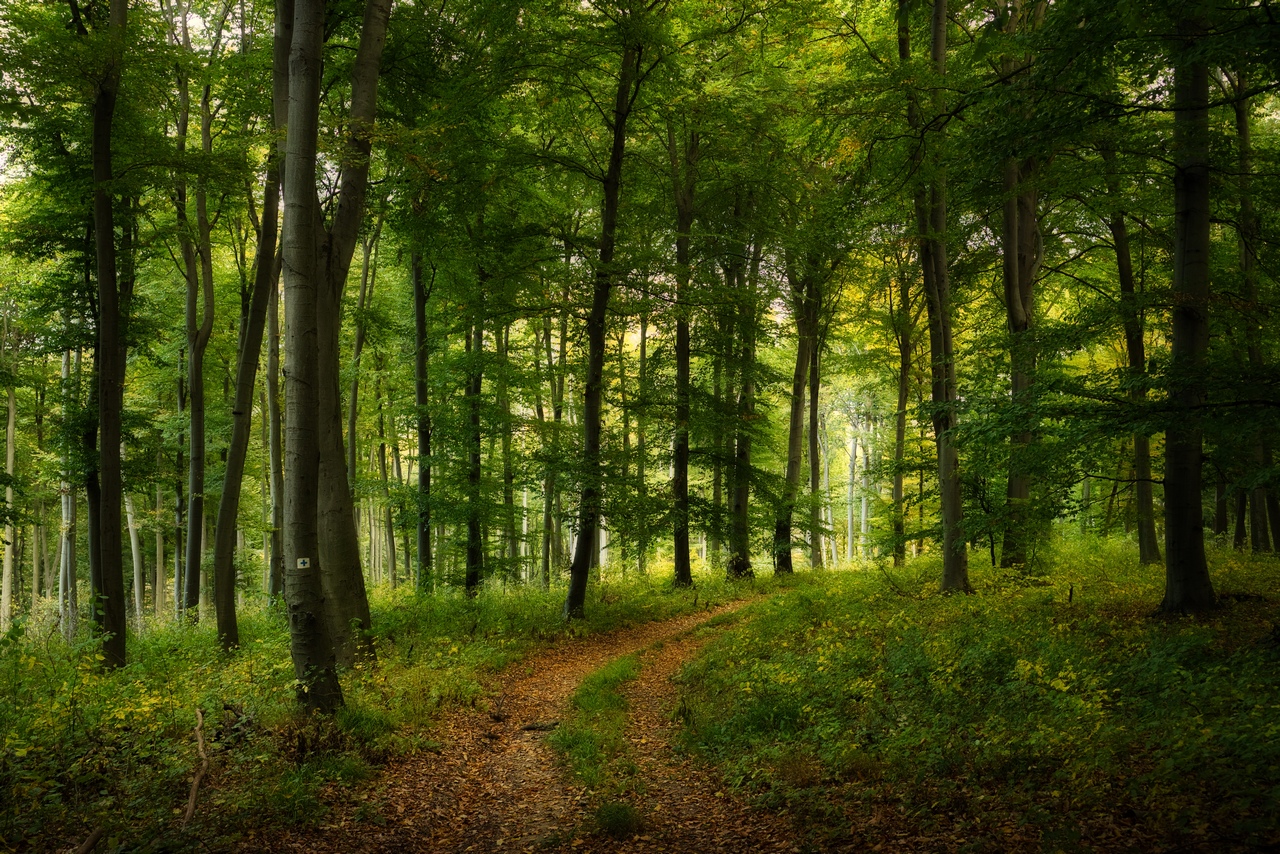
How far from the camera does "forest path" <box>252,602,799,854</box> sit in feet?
17.2

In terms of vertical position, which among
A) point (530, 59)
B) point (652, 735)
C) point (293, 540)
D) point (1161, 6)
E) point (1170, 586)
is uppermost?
point (530, 59)

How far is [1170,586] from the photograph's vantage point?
Result: 814 cm

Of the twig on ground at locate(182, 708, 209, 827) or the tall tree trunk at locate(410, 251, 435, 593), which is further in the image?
the tall tree trunk at locate(410, 251, 435, 593)

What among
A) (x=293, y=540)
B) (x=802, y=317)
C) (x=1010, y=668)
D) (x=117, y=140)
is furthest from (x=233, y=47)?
(x=1010, y=668)

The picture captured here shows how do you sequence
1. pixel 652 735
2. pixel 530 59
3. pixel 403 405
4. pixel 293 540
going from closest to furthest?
pixel 293 540
pixel 652 735
pixel 530 59
pixel 403 405

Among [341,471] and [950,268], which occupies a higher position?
[950,268]

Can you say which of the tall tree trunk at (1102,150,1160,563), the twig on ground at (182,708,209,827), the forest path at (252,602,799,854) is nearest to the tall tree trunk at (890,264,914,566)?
the tall tree trunk at (1102,150,1160,563)

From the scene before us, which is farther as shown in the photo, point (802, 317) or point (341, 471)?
point (802, 317)

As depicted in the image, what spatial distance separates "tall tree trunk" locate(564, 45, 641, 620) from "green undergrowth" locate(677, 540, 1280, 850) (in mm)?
4250

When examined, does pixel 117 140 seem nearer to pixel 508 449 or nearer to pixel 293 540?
pixel 293 540

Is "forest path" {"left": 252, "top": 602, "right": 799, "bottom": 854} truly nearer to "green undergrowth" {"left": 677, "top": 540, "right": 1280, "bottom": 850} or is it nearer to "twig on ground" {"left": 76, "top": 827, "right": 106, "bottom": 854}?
"green undergrowth" {"left": 677, "top": 540, "right": 1280, "bottom": 850}

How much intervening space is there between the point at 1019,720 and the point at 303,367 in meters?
7.45

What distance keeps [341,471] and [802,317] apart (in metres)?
13.3

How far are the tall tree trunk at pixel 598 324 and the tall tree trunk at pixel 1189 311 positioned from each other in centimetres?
842
